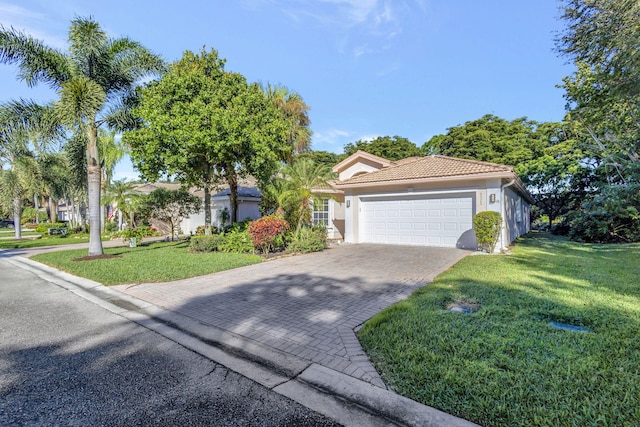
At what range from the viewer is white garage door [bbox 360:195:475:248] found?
12.2 meters

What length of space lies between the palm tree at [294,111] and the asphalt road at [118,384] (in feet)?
51.3

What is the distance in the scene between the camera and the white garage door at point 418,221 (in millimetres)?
12250

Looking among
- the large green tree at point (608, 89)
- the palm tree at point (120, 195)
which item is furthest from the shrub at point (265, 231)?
the large green tree at point (608, 89)

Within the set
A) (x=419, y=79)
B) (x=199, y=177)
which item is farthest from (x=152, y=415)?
(x=419, y=79)

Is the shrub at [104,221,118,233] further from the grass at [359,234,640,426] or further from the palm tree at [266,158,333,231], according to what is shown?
the grass at [359,234,640,426]

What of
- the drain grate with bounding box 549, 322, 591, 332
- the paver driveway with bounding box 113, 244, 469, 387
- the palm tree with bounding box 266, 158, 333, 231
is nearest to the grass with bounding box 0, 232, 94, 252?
the palm tree with bounding box 266, 158, 333, 231

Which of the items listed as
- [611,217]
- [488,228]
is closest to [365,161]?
[488,228]

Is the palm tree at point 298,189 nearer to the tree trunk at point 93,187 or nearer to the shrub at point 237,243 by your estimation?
the shrub at point 237,243

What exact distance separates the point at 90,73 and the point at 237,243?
322 inches

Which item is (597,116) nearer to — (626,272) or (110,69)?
(626,272)

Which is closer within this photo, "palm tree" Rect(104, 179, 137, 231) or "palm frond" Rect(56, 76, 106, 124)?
"palm frond" Rect(56, 76, 106, 124)

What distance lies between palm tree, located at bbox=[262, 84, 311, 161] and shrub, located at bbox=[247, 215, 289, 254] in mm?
8385

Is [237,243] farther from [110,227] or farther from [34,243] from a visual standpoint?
[110,227]

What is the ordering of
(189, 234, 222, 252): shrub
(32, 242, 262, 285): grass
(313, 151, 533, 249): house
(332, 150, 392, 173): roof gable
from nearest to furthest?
(32, 242, 262, 285): grass, (313, 151, 533, 249): house, (189, 234, 222, 252): shrub, (332, 150, 392, 173): roof gable
